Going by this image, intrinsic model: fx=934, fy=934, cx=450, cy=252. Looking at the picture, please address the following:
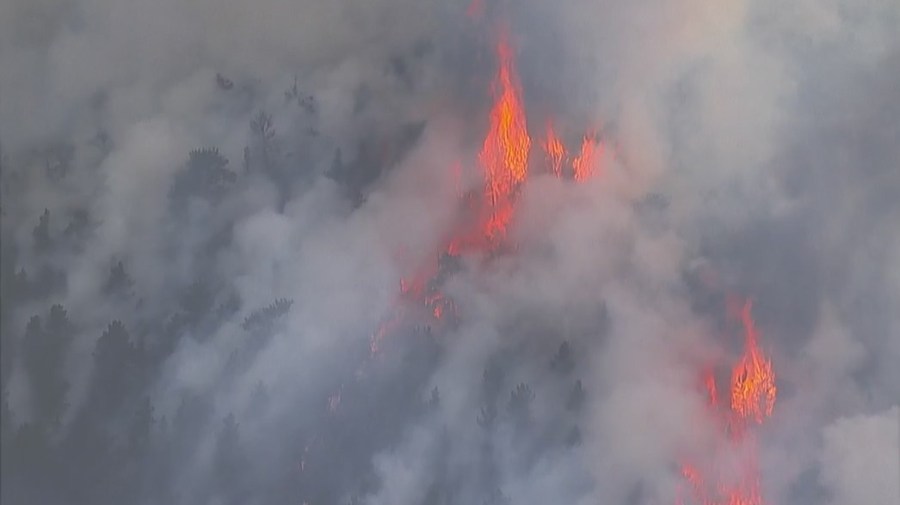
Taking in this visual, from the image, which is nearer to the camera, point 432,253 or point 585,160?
point 432,253

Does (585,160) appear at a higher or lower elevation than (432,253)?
higher

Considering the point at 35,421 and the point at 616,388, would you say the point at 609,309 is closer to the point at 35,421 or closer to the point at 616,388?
the point at 616,388

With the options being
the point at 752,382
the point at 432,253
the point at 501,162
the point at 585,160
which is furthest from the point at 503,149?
the point at 752,382

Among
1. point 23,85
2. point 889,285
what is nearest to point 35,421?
point 23,85

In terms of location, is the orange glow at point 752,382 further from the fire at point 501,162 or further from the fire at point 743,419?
the fire at point 501,162

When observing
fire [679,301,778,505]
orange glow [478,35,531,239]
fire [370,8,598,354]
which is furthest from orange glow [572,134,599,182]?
fire [679,301,778,505]

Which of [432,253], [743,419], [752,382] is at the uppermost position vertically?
[432,253]

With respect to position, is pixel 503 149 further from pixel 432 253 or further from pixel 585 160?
pixel 432 253
